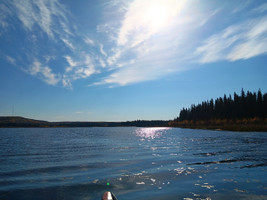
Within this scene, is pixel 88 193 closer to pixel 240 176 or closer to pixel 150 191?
pixel 150 191

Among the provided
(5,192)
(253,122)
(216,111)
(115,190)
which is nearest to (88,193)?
(115,190)

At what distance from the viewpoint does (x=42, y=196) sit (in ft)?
36.1

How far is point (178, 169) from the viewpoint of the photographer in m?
17.2

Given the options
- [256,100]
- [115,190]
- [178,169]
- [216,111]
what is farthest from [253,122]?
[115,190]

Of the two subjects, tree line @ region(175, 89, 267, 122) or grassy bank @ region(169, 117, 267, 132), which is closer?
grassy bank @ region(169, 117, 267, 132)

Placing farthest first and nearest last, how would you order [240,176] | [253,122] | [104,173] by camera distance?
[253,122], [104,173], [240,176]

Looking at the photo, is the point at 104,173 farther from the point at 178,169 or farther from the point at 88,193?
the point at 178,169

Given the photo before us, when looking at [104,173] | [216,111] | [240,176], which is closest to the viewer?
[240,176]

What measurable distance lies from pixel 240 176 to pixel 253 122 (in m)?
117

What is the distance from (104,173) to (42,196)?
6138 mm

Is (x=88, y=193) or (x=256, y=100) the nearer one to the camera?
(x=88, y=193)

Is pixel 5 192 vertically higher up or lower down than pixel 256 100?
lower down

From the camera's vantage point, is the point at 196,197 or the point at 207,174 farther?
the point at 207,174

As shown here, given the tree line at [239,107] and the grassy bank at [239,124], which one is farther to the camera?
the tree line at [239,107]
